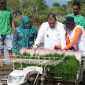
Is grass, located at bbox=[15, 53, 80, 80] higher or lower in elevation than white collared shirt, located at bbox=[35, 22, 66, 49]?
lower

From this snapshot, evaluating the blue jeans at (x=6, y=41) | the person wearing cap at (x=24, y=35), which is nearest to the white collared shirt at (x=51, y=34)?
the person wearing cap at (x=24, y=35)

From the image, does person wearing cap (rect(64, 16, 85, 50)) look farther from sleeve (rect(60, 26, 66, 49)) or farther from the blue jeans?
the blue jeans

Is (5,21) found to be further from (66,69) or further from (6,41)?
(66,69)

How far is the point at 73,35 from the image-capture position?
950 centimetres

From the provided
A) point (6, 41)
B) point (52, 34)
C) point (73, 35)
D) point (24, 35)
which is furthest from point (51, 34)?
point (6, 41)

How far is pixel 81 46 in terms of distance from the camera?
973 cm

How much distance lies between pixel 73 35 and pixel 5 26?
3202mm

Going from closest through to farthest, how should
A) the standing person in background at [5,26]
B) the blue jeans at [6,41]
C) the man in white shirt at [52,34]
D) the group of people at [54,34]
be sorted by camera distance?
1. the group of people at [54,34]
2. the man in white shirt at [52,34]
3. the standing person in background at [5,26]
4. the blue jeans at [6,41]

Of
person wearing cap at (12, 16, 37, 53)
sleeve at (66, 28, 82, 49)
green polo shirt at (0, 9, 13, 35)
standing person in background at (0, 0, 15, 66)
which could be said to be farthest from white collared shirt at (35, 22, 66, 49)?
green polo shirt at (0, 9, 13, 35)

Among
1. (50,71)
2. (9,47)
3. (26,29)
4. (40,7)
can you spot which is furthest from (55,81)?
(40,7)

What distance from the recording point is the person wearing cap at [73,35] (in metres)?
9.35

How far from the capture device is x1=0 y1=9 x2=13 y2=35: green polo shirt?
12156 millimetres

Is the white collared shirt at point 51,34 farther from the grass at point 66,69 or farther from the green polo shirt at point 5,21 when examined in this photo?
the green polo shirt at point 5,21

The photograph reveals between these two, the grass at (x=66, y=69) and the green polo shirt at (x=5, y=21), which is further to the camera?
the green polo shirt at (x=5, y=21)
